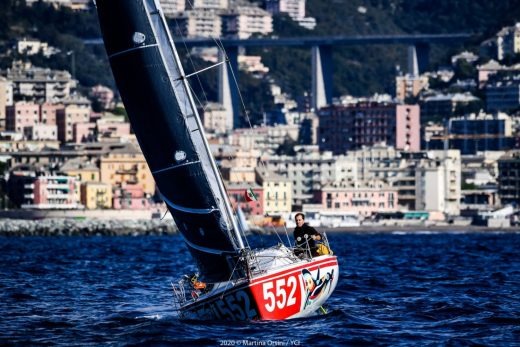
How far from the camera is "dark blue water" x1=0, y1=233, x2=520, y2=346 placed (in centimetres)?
2867

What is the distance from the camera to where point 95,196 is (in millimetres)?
133125

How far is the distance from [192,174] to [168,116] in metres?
0.89

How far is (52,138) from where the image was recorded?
162 meters

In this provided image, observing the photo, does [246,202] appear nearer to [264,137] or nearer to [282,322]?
[264,137]

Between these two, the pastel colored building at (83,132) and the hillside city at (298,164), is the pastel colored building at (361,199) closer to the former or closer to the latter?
the hillside city at (298,164)

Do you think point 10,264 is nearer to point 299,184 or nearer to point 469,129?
point 299,184

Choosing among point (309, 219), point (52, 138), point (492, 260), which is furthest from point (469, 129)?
point (492, 260)

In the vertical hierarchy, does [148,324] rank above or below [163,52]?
below

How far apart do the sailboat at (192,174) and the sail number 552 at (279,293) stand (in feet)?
0.05

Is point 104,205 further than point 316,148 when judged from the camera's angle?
No

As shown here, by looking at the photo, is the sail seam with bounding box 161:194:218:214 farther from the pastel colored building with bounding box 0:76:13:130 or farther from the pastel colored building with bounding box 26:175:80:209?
the pastel colored building with bounding box 0:76:13:130

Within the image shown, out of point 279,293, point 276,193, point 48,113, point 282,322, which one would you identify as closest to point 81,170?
point 276,193

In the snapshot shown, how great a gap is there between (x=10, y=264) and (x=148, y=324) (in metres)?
24.0

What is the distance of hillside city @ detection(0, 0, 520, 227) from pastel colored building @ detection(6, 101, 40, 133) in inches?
3.2
